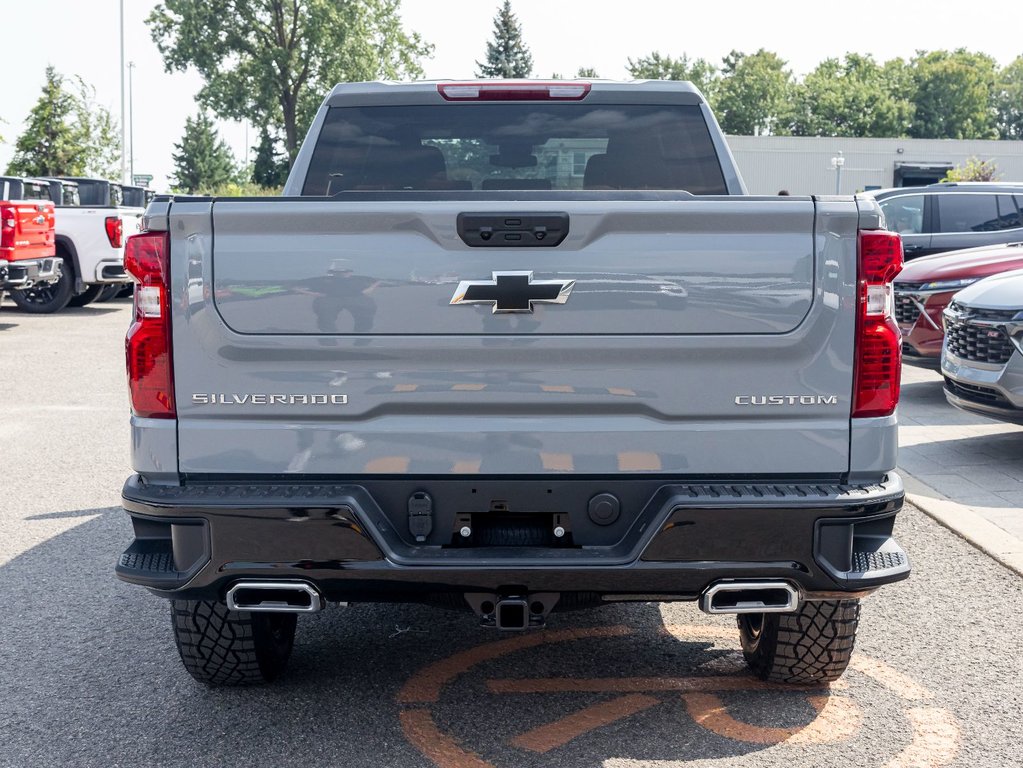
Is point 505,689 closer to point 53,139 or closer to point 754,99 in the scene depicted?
point 53,139

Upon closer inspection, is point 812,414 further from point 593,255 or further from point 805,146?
point 805,146

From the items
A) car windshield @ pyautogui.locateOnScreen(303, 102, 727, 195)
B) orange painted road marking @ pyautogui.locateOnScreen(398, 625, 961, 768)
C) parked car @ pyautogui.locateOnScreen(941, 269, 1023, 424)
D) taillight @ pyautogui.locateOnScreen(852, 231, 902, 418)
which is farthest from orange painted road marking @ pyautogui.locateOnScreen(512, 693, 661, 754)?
parked car @ pyautogui.locateOnScreen(941, 269, 1023, 424)

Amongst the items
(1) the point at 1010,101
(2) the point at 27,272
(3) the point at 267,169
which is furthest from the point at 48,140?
(1) the point at 1010,101

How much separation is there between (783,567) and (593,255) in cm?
102

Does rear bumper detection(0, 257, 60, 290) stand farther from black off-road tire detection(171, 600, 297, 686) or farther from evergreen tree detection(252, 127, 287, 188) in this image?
evergreen tree detection(252, 127, 287, 188)

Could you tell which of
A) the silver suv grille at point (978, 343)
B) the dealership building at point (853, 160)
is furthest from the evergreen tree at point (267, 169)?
the silver suv grille at point (978, 343)

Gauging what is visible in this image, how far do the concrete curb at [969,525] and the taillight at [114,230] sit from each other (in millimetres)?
15176

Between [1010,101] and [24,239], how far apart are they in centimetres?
14746

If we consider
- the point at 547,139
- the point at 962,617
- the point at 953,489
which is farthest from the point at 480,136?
the point at 953,489

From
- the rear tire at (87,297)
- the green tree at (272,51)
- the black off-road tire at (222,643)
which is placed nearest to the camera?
the black off-road tire at (222,643)

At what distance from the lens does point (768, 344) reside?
3.45 metres

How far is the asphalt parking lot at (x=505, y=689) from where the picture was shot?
12.4 feet

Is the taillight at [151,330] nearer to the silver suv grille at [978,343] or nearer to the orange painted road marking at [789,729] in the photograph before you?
the orange painted road marking at [789,729]

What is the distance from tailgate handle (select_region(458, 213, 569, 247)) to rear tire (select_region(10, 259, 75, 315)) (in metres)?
18.1
